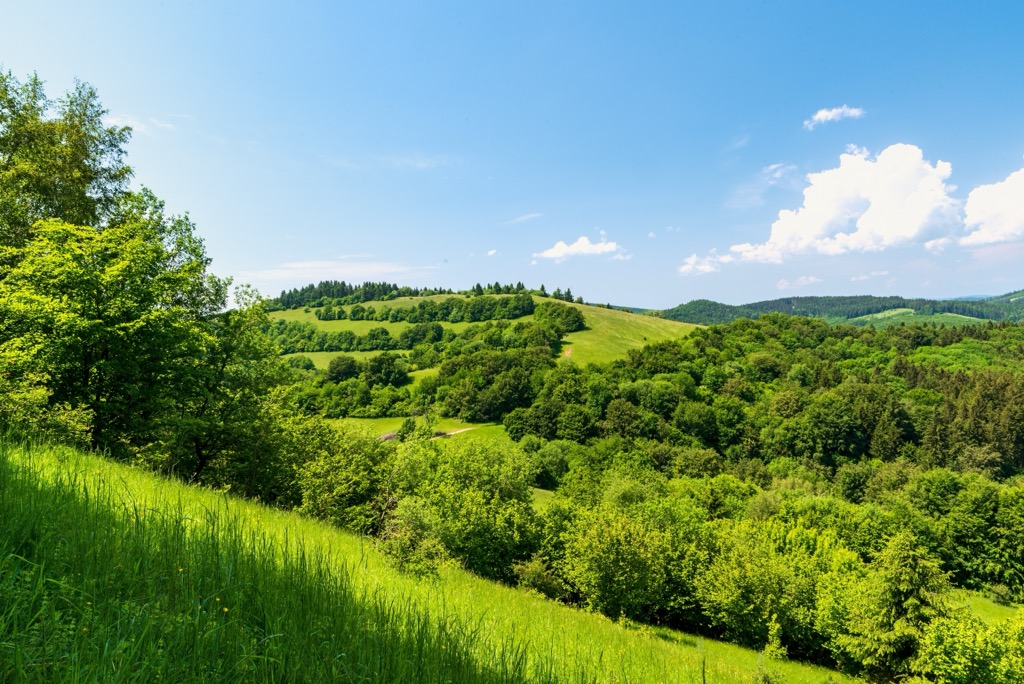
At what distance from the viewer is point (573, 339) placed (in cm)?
15425

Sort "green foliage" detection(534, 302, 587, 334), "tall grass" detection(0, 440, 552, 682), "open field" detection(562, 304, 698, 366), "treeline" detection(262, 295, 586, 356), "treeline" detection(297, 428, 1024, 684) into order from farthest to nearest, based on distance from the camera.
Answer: "green foliage" detection(534, 302, 587, 334), "treeline" detection(262, 295, 586, 356), "open field" detection(562, 304, 698, 366), "treeline" detection(297, 428, 1024, 684), "tall grass" detection(0, 440, 552, 682)

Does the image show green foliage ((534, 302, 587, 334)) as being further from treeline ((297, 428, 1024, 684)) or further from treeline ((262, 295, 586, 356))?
treeline ((297, 428, 1024, 684))

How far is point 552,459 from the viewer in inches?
3529

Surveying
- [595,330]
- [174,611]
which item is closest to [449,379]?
[595,330]

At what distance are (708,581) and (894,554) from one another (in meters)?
14.4

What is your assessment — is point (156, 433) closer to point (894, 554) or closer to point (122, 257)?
point (122, 257)

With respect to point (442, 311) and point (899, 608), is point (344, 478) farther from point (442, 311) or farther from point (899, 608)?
point (442, 311)

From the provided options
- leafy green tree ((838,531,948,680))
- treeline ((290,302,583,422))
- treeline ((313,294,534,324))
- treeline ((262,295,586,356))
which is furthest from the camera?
treeline ((313,294,534,324))

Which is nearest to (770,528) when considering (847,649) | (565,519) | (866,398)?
(847,649)

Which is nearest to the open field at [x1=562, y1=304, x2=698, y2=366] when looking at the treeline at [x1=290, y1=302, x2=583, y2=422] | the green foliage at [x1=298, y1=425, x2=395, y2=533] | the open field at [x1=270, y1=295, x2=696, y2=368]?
the open field at [x1=270, y1=295, x2=696, y2=368]

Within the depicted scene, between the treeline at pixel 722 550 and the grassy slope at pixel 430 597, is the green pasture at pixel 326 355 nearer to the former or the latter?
the treeline at pixel 722 550

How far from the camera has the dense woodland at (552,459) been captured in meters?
16.3

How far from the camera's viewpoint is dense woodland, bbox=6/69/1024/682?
53.6ft

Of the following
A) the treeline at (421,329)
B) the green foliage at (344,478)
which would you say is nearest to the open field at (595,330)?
the treeline at (421,329)
